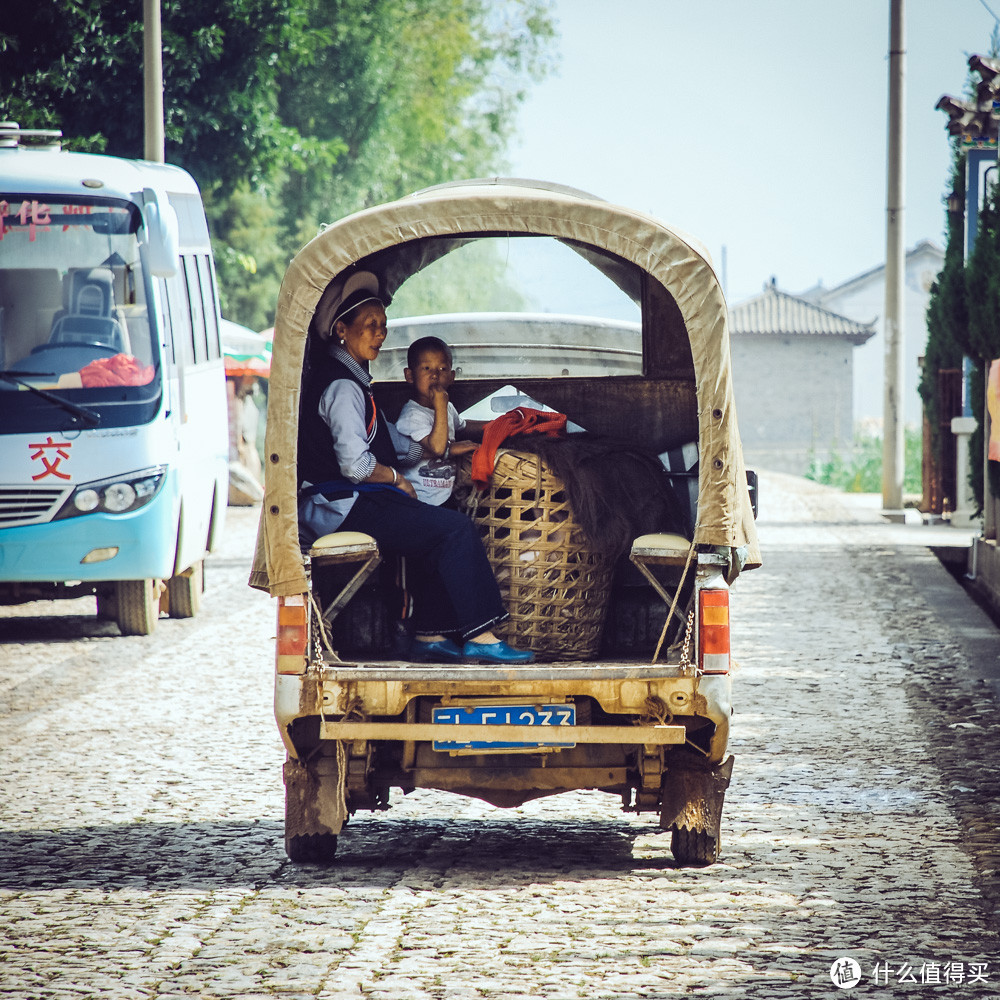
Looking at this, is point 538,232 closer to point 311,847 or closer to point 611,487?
point 611,487

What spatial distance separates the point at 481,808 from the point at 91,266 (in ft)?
21.9

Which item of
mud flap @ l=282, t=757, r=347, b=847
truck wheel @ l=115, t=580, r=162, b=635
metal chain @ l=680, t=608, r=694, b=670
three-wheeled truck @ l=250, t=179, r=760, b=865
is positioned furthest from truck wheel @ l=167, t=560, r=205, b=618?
metal chain @ l=680, t=608, r=694, b=670

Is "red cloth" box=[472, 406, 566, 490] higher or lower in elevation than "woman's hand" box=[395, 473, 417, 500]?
higher

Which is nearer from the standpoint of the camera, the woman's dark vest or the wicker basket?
the wicker basket

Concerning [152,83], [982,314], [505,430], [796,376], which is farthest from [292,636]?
[796,376]

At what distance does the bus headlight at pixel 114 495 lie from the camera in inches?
452

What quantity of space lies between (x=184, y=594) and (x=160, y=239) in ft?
11.0

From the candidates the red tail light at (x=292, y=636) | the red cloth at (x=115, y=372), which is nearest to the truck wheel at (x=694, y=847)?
the red tail light at (x=292, y=636)

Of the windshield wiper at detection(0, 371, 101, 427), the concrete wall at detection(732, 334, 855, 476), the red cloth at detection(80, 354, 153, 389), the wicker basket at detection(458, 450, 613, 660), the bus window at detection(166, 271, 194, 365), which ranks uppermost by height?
the concrete wall at detection(732, 334, 855, 476)

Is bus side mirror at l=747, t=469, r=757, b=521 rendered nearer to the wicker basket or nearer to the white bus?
the wicker basket

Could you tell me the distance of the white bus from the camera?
37.5 feet

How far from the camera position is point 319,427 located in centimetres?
640

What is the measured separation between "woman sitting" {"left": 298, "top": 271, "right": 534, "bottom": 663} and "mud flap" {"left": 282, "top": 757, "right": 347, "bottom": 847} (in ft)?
2.21

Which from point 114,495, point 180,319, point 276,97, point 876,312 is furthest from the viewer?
point 876,312
